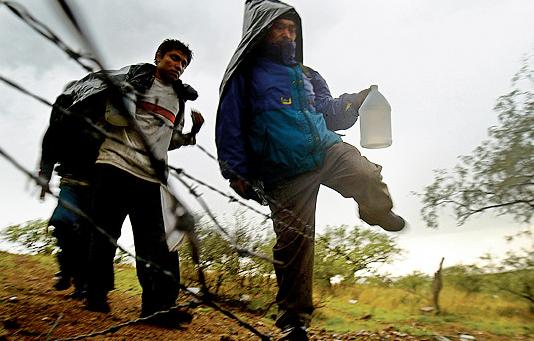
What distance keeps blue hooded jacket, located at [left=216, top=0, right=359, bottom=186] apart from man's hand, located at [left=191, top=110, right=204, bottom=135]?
0.16 metres

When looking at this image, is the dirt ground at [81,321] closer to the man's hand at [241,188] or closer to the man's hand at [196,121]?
the man's hand at [241,188]

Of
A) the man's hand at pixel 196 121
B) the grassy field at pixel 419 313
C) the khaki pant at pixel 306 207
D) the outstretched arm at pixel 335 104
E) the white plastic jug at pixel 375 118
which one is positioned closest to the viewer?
the khaki pant at pixel 306 207

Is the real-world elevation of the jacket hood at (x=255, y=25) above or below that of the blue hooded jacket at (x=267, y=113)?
above

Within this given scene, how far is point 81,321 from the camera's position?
2.81m

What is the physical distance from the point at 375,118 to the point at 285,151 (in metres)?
1.01

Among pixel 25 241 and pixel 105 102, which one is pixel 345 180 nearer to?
pixel 105 102

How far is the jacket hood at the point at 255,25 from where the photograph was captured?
2586 millimetres

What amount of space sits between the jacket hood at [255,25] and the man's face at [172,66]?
40 centimetres

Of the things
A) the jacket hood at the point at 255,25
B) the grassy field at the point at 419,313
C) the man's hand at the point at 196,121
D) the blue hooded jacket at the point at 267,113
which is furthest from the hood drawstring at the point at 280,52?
the grassy field at the point at 419,313

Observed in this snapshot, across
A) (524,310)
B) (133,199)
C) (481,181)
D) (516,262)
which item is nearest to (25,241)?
(133,199)

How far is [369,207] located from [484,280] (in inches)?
246

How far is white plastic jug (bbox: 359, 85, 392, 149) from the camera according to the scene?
123 inches

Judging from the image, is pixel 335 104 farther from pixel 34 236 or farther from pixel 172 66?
pixel 34 236

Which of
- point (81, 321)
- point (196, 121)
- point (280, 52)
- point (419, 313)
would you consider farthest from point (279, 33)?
point (419, 313)
